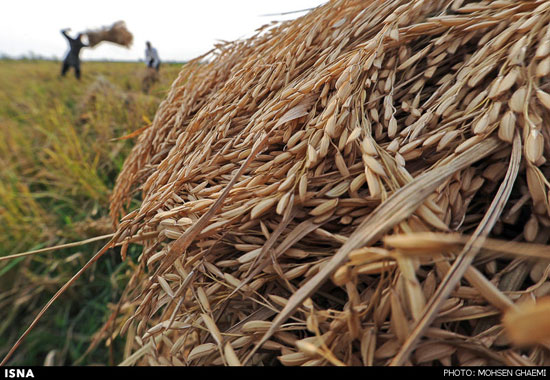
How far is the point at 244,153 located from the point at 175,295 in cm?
20

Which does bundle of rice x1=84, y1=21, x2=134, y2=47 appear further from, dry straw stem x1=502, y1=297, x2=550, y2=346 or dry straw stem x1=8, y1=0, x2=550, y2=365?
dry straw stem x1=502, y1=297, x2=550, y2=346

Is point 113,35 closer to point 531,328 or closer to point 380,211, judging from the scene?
point 380,211

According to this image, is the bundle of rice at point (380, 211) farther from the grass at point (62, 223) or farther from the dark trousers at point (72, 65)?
the dark trousers at point (72, 65)

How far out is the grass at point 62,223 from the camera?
1.06 metres

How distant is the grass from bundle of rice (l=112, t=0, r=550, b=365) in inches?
20.6

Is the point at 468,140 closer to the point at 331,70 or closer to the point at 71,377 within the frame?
the point at 331,70

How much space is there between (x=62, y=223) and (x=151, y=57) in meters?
1.56

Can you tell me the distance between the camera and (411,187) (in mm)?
277

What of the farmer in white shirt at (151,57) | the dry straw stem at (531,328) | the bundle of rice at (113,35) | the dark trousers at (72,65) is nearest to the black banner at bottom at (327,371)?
the dry straw stem at (531,328)

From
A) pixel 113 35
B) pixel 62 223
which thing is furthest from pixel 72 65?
pixel 62 223

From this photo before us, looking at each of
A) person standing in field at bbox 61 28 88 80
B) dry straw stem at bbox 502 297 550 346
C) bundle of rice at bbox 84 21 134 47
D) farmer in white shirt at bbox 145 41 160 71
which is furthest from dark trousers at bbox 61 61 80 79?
dry straw stem at bbox 502 297 550 346

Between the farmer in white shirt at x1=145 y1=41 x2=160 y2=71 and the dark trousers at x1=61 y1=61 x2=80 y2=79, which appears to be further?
the dark trousers at x1=61 y1=61 x2=80 y2=79

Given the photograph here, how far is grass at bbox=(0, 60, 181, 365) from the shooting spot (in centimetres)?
106

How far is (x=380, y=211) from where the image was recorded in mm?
273
